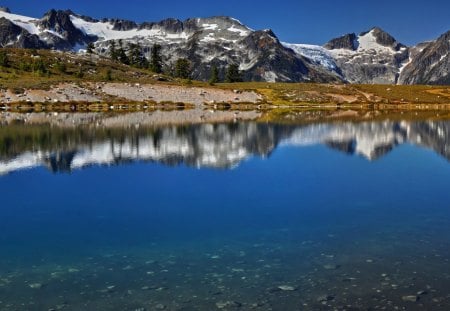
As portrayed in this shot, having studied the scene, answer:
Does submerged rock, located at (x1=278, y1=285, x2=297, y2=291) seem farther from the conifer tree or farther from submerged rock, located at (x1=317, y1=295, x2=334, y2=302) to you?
the conifer tree

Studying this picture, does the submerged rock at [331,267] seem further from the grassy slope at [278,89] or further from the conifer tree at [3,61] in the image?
the conifer tree at [3,61]

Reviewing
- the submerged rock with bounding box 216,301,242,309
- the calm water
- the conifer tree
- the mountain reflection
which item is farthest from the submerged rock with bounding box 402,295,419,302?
the conifer tree

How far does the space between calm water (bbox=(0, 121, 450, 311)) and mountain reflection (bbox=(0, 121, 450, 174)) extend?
626 mm

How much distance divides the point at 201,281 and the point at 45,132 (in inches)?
2218

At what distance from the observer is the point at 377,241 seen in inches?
861

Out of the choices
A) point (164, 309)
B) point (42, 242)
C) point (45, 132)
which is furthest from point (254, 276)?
point (45, 132)

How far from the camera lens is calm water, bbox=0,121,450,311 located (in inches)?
647

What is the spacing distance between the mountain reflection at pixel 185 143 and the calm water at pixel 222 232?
0.63 m

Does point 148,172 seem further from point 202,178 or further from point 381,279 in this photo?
point 381,279

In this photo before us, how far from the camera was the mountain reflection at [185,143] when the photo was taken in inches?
1794

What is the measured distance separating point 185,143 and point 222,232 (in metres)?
34.8

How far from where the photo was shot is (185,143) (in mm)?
57406

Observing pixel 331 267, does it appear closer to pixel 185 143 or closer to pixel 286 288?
pixel 286 288

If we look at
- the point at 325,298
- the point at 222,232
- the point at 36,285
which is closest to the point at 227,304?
the point at 325,298
